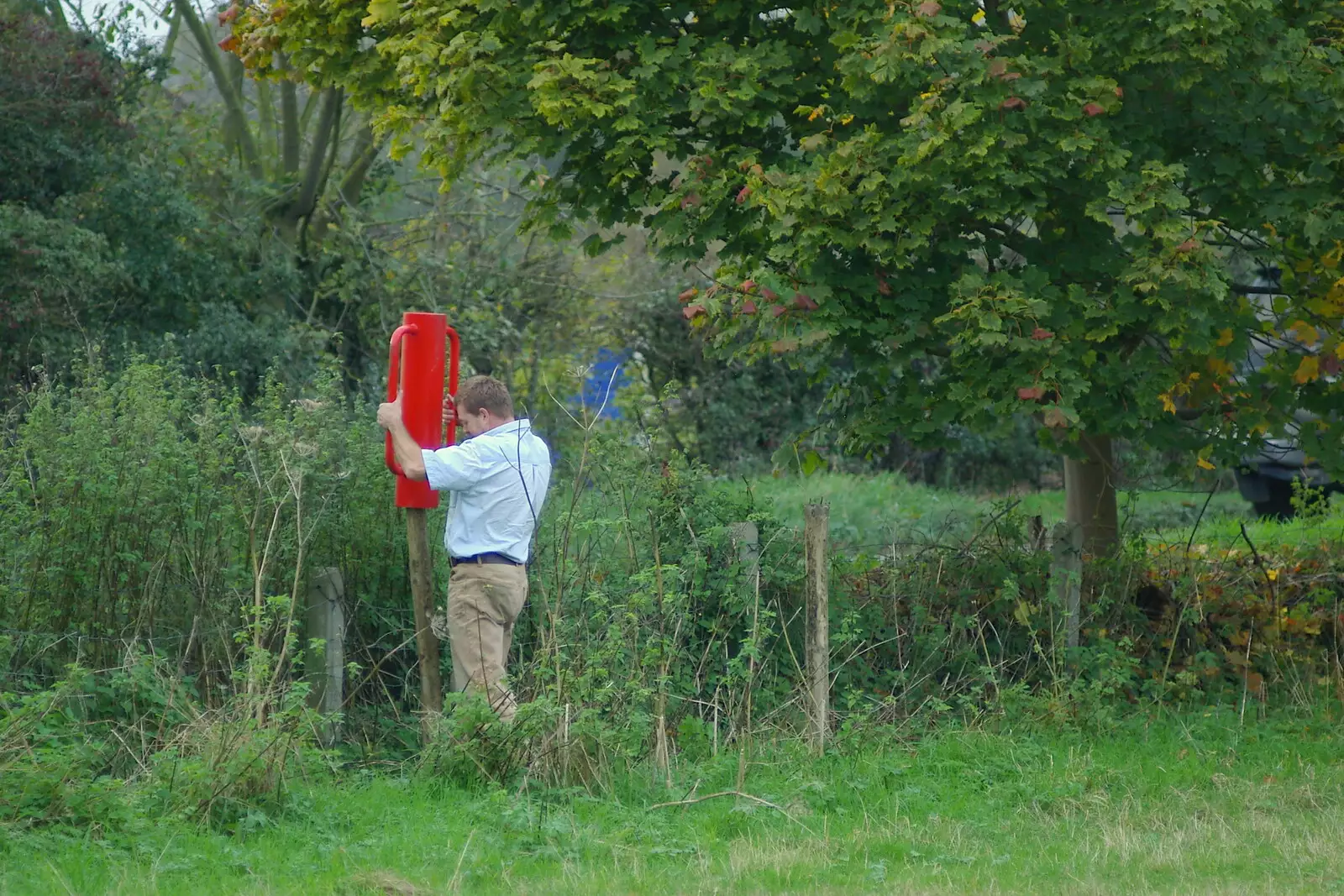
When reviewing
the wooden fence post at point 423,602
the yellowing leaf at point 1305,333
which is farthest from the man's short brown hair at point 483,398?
the yellowing leaf at point 1305,333

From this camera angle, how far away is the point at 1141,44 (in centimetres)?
714

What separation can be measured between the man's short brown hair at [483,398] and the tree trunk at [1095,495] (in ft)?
12.2

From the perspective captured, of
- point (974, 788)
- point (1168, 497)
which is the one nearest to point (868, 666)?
point (974, 788)

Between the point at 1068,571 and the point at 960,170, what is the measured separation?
2.43m

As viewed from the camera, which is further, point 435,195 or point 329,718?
point 435,195

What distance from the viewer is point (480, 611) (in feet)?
22.2

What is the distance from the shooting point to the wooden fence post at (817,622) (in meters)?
7.01

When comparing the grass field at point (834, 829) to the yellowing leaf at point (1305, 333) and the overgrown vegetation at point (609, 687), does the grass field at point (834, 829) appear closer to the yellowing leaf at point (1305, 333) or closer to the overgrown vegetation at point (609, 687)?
the overgrown vegetation at point (609, 687)

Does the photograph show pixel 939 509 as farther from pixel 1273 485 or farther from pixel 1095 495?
pixel 1095 495

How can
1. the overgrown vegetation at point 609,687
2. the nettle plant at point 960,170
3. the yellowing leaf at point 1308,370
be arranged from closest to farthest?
1. the overgrown vegetation at point 609,687
2. the nettle plant at point 960,170
3. the yellowing leaf at point 1308,370

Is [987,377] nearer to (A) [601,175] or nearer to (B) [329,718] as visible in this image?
(A) [601,175]

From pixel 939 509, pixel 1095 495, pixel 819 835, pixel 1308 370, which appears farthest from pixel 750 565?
pixel 939 509

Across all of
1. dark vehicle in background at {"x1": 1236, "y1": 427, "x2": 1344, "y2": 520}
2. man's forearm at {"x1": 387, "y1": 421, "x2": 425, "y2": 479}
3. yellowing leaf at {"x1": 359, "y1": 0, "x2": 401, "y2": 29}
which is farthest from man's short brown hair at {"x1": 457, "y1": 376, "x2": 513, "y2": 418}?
dark vehicle in background at {"x1": 1236, "y1": 427, "x2": 1344, "y2": 520}

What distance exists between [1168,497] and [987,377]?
14.1 m
